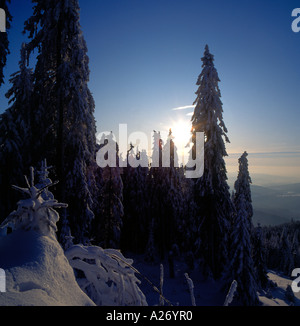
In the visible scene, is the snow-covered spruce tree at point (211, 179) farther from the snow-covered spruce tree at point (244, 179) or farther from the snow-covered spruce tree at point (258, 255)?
the snow-covered spruce tree at point (258, 255)

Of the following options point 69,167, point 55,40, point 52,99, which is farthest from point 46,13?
point 69,167

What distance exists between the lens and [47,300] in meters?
1.37

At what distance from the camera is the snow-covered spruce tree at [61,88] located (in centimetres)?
973

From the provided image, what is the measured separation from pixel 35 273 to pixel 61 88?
32.2 feet

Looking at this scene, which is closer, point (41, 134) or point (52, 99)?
point (52, 99)

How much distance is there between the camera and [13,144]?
46.8 feet

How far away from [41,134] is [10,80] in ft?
22.5

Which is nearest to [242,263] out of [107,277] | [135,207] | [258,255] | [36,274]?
[258,255]

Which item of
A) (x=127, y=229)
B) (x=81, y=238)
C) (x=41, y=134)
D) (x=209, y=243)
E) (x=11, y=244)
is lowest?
(x=127, y=229)

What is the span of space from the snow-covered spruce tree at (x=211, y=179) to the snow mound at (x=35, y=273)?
51.9 feet

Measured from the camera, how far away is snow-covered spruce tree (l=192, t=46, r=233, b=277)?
55.0 ft

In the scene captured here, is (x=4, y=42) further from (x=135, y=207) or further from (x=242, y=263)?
(x=135, y=207)

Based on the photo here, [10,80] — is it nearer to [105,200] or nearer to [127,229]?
[105,200]

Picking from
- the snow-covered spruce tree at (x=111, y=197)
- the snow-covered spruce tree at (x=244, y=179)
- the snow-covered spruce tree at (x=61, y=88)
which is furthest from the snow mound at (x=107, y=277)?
the snow-covered spruce tree at (x=244, y=179)
